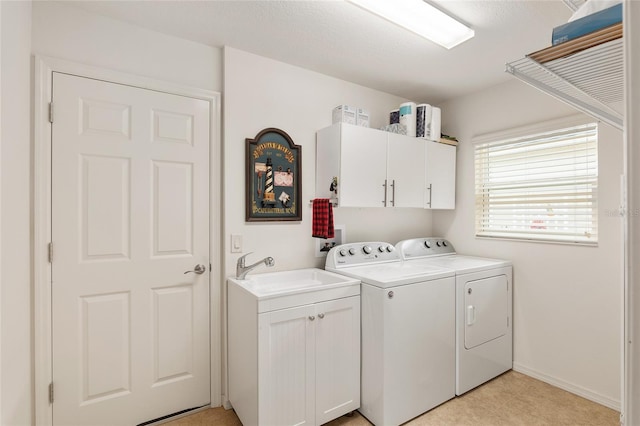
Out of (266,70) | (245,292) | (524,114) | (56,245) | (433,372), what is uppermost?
(266,70)

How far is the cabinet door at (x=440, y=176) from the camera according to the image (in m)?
2.98

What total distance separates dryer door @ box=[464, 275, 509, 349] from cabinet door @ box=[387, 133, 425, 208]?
2.81ft

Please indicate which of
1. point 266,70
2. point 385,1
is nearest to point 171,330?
point 266,70

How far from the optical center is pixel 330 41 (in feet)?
7.12

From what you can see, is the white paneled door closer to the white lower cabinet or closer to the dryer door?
the white lower cabinet

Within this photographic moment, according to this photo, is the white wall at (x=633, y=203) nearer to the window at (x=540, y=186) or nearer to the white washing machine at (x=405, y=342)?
the white washing machine at (x=405, y=342)

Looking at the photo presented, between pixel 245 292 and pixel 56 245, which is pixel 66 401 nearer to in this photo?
pixel 56 245

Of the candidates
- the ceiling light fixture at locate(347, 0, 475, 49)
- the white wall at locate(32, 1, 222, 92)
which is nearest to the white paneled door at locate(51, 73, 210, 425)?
the white wall at locate(32, 1, 222, 92)

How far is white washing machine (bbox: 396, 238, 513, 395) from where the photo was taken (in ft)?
7.93

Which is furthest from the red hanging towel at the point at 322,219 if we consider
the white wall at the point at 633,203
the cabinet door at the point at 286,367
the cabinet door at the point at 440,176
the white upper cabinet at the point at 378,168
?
the white wall at the point at 633,203

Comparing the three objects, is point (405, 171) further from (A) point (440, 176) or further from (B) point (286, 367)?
(B) point (286, 367)

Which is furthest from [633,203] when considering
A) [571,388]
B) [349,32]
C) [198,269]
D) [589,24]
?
[571,388]

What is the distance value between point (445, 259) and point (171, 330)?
236 centimetres

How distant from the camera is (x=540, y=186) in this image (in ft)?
8.76
